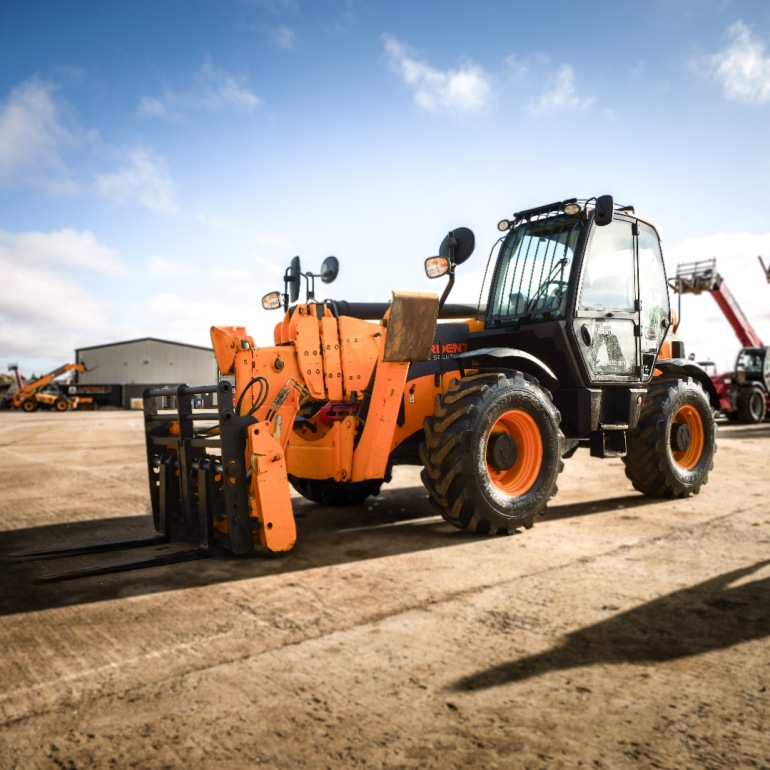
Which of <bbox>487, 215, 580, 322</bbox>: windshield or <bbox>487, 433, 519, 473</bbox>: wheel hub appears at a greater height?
<bbox>487, 215, 580, 322</bbox>: windshield

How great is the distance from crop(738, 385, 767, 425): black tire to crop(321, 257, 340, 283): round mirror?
692 inches

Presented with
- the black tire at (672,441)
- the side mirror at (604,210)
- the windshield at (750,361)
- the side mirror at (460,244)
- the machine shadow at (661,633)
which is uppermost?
the side mirror at (604,210)

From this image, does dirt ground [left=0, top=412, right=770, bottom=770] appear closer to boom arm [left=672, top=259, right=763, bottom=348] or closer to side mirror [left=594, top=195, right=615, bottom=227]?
side mirror [left=594, top=195, right=615, bottom=227]

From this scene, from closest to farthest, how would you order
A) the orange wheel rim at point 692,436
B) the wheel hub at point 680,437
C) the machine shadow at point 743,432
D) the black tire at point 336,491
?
the black tire at point 336,491
the wheel hub at point 680,437
the orange wheel rim at point 692,436
the machine shadow at point 743,432

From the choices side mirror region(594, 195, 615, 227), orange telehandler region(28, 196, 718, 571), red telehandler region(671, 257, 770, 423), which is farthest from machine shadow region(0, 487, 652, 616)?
red telehandler region(671, 257, 770, 423)

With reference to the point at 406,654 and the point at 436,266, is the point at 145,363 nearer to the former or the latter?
the point at 436,266

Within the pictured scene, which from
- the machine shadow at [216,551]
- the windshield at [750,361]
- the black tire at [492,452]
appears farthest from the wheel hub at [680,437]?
the windshield at [750,361]

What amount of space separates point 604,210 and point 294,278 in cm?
264

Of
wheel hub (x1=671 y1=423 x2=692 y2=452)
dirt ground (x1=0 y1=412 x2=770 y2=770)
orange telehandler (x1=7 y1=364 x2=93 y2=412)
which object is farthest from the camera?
orange telehandler (x1=7 y1=364 x2=93 y2=412)

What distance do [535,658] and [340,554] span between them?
6.84ft

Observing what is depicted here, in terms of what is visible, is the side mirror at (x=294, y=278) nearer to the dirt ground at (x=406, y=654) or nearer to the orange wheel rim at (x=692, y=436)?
the dirt ground at (x=406, y=654)

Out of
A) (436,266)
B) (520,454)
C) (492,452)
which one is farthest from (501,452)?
(436,266)

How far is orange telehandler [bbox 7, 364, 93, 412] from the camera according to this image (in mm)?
38375

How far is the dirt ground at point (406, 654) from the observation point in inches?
83.2
